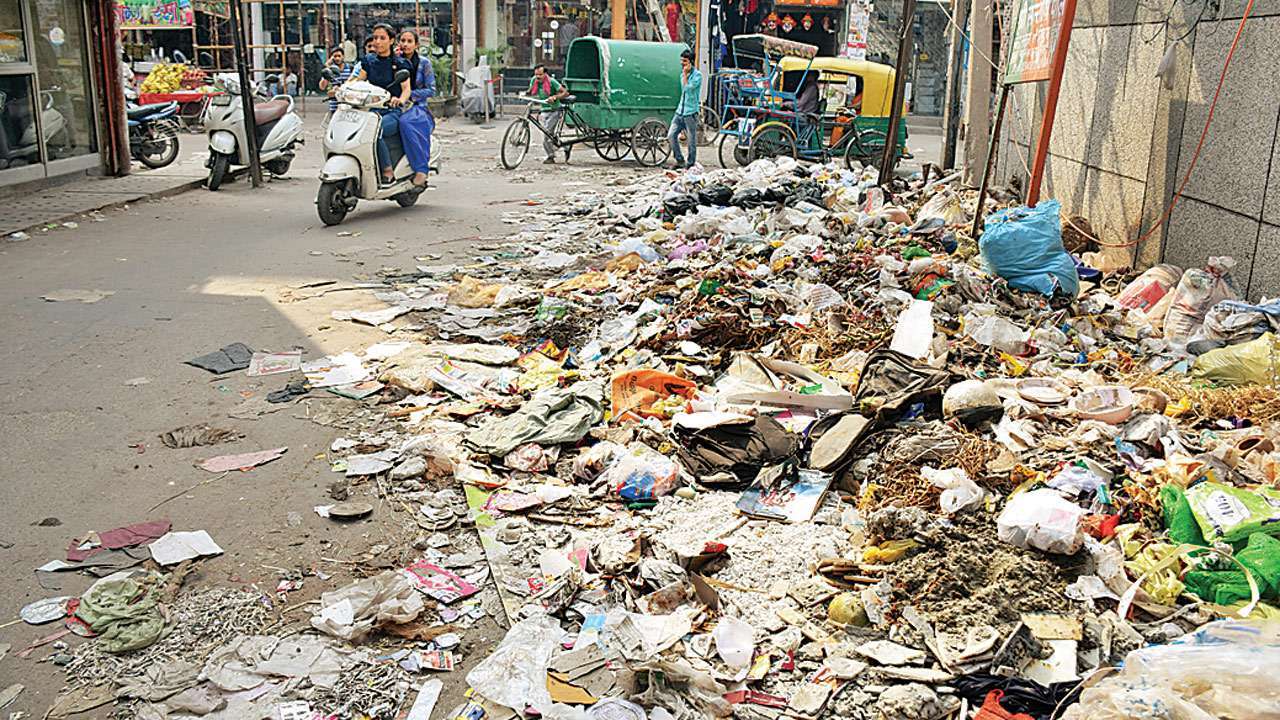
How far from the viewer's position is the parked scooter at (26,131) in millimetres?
10891

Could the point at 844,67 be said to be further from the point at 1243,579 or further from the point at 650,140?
the point at 1243,579

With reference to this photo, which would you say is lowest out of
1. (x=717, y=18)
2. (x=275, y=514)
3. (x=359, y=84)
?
(x=275, y=514)

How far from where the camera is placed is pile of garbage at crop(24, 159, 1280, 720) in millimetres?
2984

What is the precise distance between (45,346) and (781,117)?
12.3 m

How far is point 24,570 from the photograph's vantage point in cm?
353

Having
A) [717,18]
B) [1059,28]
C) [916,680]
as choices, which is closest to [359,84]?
[1059,28]

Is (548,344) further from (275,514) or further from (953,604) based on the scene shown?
(953,604)

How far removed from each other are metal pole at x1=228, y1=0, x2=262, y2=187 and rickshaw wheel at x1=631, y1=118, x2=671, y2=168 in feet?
20.4

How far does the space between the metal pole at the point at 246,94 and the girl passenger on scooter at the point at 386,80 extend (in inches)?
108

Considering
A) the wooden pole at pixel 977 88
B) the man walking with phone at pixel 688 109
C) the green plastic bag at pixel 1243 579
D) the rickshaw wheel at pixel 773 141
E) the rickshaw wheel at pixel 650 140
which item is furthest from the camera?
the rickshaw wheel at pixel 650 140

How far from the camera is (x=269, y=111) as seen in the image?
13.7 meters

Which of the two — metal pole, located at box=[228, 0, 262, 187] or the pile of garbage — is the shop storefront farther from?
the pile of garbage

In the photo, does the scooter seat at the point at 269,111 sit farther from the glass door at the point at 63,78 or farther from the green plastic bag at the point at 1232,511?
the green plastic bag at the point at 1232,511

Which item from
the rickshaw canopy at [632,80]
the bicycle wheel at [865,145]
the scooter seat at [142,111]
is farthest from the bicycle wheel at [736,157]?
the scooter seat at [142,111]
